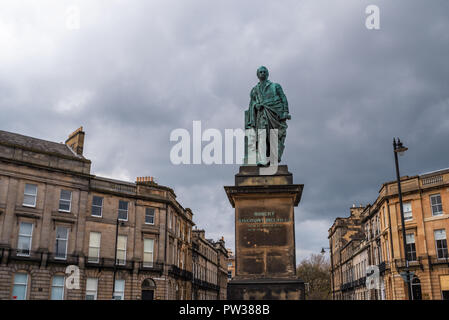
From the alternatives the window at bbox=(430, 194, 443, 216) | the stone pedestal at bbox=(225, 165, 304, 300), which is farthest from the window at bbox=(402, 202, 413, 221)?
the stone pedestal at bbox=(225, 165, 304, 300)

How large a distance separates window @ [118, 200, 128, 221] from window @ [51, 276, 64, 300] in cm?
812

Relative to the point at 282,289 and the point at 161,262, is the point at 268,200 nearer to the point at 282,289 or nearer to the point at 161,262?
the point at 282,289

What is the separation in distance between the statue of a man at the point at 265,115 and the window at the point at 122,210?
32.7 metres

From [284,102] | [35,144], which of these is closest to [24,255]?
[35,144]

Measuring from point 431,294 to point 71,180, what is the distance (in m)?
34.1

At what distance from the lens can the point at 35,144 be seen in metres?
41.8

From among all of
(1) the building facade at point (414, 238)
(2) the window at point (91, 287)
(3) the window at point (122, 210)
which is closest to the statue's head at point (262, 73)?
(1) the building facade at point (414, 238)

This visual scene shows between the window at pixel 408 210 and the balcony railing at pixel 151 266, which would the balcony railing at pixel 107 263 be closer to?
the balcony railing at pixel 151 266

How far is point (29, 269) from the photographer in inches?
1396

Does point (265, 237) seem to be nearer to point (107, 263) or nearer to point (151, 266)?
point (107, 263)

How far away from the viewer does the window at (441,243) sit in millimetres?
38438
